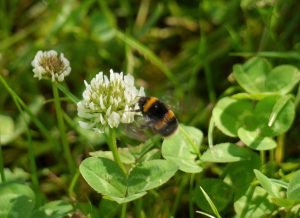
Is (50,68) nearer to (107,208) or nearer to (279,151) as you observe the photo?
(107,208)

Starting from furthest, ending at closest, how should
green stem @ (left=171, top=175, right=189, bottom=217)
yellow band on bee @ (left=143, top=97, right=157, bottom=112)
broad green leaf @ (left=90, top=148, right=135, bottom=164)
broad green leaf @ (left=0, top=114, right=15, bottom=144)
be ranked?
broad green leaf @ (left=0, top=114, right=15, bottom=144) < green stem @ (left=171, top=175, right=189, bottom=217) < broad green leaf @ (left=90, top=148, right=135, bottom=164) < yellow band on bee @ (left=143, top=97, right=157, bottom=112)

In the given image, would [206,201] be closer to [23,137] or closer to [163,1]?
[23,137]

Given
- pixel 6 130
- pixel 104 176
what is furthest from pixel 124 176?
pixel 6 130

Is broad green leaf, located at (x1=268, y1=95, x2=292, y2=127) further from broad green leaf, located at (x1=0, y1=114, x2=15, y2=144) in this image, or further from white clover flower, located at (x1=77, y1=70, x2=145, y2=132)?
broad green leaf, located at (x1=0, y1=114, x2=15, y2=144)

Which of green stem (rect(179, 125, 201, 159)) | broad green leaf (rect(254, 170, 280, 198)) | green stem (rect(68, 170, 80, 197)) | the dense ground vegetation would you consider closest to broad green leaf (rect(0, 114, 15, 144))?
the dense ground vegetation

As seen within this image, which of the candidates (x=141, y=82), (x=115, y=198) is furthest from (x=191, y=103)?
(x=115, y=198)

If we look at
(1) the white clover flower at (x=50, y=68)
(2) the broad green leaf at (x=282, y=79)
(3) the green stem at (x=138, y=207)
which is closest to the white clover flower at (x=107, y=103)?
(1) the white clover flower at (x=50, y=68)

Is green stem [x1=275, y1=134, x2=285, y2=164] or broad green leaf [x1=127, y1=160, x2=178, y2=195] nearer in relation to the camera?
broad green leaf [x1=127, y1=160, x2=178, y2=195]
